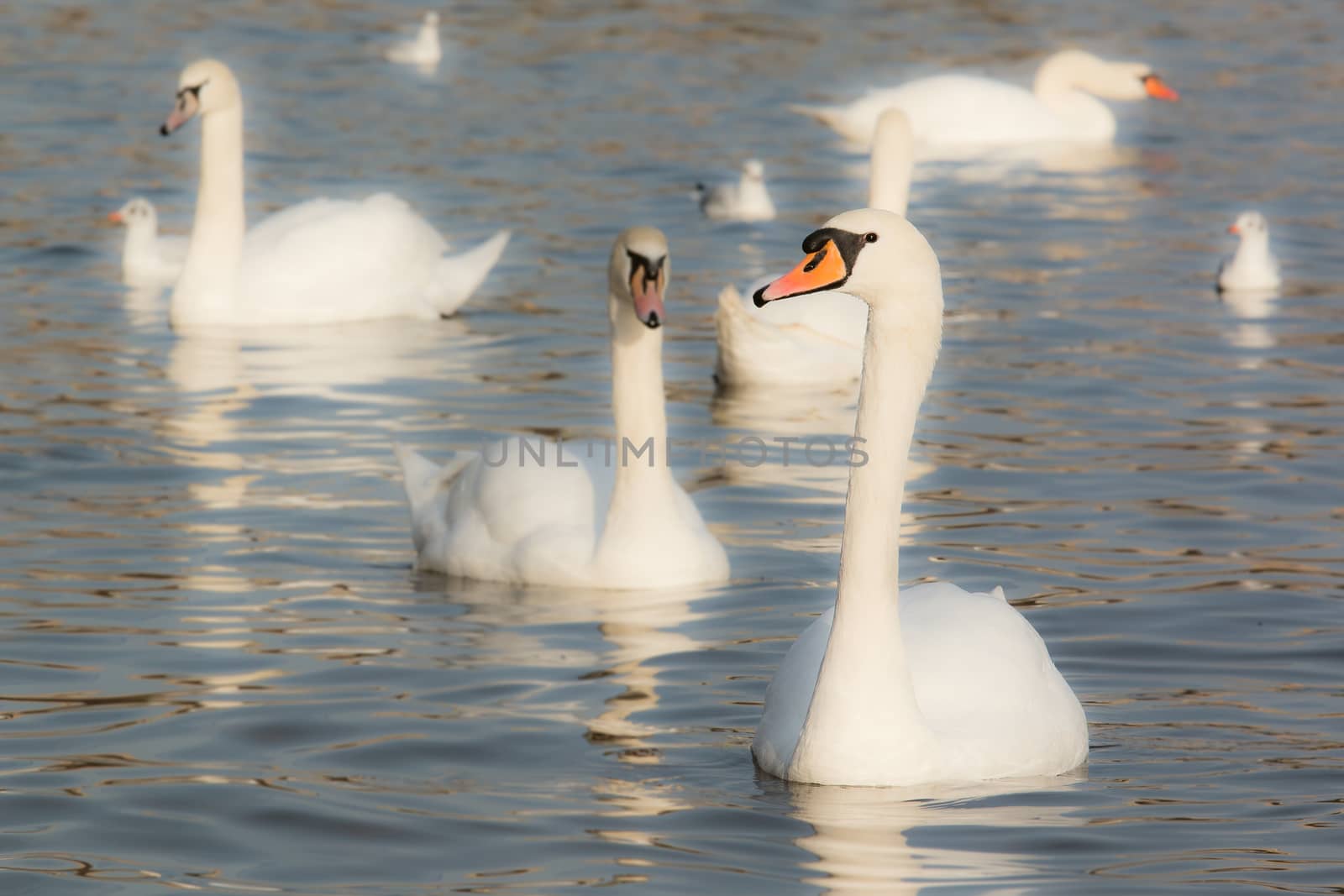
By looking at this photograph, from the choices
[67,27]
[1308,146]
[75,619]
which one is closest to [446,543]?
[75,619]

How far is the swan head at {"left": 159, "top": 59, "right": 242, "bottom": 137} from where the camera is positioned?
15625 millimetres

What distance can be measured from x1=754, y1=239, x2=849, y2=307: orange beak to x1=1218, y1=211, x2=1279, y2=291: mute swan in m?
9.51

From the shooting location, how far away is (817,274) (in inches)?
234

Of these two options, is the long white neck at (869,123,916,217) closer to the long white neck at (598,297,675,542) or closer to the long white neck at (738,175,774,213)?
the long white neck at (738,175,774,213)

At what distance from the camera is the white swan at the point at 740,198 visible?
17.7 m

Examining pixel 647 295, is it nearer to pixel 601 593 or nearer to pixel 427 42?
pixel 601 593

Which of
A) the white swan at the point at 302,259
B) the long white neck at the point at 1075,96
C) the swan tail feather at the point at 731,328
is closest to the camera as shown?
the swan tail feather at the point at 731,328

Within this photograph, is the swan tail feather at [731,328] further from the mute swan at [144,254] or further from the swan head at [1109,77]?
the swan head at [1109,77]

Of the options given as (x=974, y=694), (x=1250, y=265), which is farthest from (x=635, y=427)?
(x=1250, y=265)

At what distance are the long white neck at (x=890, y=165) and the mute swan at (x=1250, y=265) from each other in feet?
7.79

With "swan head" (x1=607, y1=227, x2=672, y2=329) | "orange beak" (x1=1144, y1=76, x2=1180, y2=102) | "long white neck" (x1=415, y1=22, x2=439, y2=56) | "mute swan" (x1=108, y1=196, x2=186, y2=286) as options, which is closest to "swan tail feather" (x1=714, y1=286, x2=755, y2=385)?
"swan head" (x1=607, y1=227, x2=672, y2=329)

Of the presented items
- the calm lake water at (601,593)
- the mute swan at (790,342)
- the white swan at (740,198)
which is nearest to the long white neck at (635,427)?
the calm lake water at (601,593)

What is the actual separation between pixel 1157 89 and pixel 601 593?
16.8 metres

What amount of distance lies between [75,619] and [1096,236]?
10871mm
